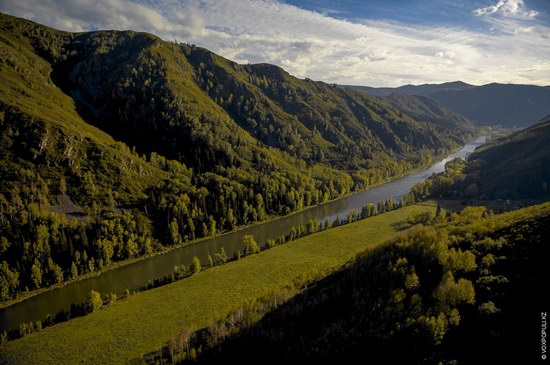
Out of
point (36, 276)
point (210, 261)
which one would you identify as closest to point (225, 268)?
point (210, 261)

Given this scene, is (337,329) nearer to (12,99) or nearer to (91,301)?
(91,301)

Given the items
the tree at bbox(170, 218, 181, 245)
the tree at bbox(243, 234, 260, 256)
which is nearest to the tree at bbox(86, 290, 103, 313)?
the tree at bbox(170, 218, 181, 245)

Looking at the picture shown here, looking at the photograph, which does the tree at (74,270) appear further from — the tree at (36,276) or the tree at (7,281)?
the tree at (7,281)

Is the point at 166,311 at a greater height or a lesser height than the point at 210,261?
lesser

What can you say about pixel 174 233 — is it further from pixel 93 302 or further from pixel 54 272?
pixel 93 302

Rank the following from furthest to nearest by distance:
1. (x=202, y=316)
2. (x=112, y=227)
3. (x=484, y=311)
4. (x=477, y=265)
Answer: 1. (x=112, y=227)
2. (x=202, y=316)
3. (x=477, y=265)
4. (x=484, y=311)

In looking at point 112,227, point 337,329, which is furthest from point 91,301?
point 337,329
